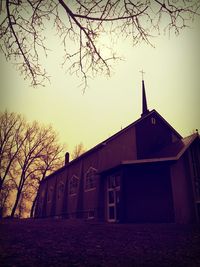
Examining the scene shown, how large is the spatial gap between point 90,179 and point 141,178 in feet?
20.8

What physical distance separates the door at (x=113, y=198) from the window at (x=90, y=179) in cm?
198

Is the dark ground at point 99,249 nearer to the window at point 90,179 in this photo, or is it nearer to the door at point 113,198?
the door at point 113,198

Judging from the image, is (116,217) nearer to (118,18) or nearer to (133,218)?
(133,218)

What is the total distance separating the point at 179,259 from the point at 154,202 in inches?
369

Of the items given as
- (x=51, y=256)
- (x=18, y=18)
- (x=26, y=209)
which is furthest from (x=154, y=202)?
(x=26, y=209)

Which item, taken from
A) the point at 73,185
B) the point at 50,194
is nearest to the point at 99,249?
the point at 73,185

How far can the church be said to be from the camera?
1558cm

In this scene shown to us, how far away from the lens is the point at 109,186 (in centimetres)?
1880

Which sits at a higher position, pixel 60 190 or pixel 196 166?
pixel 196 166

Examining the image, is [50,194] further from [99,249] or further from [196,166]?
[99,249]

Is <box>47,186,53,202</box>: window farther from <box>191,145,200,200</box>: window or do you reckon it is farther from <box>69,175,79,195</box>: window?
<box>191,145,200,200</box>: window

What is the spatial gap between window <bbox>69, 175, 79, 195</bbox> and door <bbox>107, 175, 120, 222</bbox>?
6.17 m

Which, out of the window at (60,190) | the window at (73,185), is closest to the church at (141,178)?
the window at (73,185)

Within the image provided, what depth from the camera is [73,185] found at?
2527 cm
